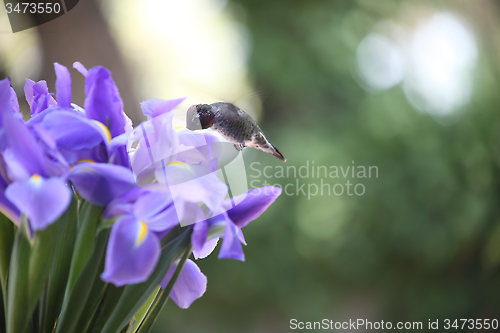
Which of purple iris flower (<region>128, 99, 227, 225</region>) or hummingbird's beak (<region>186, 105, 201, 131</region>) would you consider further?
hummingbird's beak (<region>186, 105, 201, 131</region>)

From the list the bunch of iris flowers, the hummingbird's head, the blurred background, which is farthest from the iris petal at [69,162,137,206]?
the blurred background

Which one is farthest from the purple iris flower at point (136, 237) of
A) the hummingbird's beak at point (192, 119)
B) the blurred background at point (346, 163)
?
the blurred background at point (346, 163)

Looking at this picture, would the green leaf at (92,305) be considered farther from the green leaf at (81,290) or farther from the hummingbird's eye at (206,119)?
the hummingbird's eye at (206,119)

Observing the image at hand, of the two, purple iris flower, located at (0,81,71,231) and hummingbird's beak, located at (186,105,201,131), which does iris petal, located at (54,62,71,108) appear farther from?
hummingbird's beak, located at (186,105,201,131)

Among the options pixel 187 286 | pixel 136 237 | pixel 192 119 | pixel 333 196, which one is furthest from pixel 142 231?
pixel 333 196

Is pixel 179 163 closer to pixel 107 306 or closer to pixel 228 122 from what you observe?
pixel 107 306

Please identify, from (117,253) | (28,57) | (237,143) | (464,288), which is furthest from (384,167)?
(117,253)
